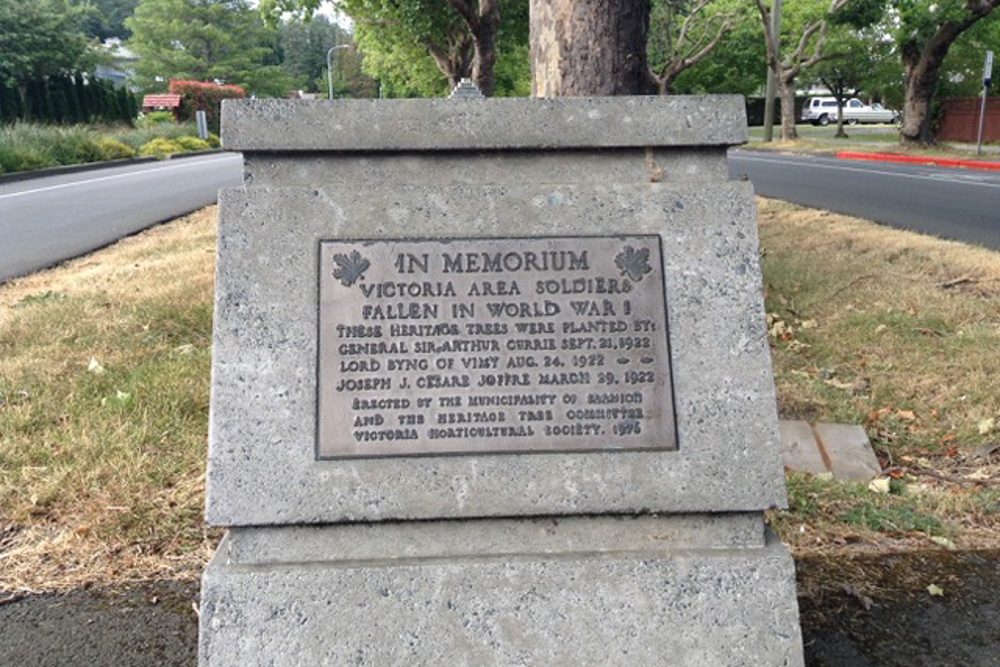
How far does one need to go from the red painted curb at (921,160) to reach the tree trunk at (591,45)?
60.8 feet

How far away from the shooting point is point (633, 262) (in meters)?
2.69

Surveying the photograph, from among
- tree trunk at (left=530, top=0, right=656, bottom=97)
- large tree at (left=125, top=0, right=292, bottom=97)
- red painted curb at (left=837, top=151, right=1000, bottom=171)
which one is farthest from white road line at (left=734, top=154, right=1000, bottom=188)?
large tree at (left=125, top=0, right=292, bottom=97)

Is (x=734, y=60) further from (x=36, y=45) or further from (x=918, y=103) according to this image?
Result: (x=36, y=45)

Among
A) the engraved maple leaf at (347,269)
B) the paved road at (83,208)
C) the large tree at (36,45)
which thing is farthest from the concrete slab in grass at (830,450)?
Answer: the large tree at (36,45)

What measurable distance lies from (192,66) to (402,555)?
226 feet

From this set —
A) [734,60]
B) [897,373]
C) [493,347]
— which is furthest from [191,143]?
[493,347]

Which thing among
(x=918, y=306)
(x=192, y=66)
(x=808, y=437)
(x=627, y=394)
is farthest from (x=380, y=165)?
(x=192, y=66)

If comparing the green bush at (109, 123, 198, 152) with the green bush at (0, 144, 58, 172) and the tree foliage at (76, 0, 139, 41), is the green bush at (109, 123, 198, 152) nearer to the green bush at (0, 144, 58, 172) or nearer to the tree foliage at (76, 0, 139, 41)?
the green bush at (0, 144, 58, 172)

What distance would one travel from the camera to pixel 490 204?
106 inches

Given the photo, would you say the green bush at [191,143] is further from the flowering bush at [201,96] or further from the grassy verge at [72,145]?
the flowering bush at [201,96]

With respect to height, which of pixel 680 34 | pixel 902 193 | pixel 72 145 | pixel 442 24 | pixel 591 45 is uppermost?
pixel 680 34

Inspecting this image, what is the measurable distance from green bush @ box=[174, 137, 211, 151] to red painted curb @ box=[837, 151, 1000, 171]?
78.7ft

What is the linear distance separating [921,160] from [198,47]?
5695 cm

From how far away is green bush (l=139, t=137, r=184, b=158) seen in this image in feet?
107
